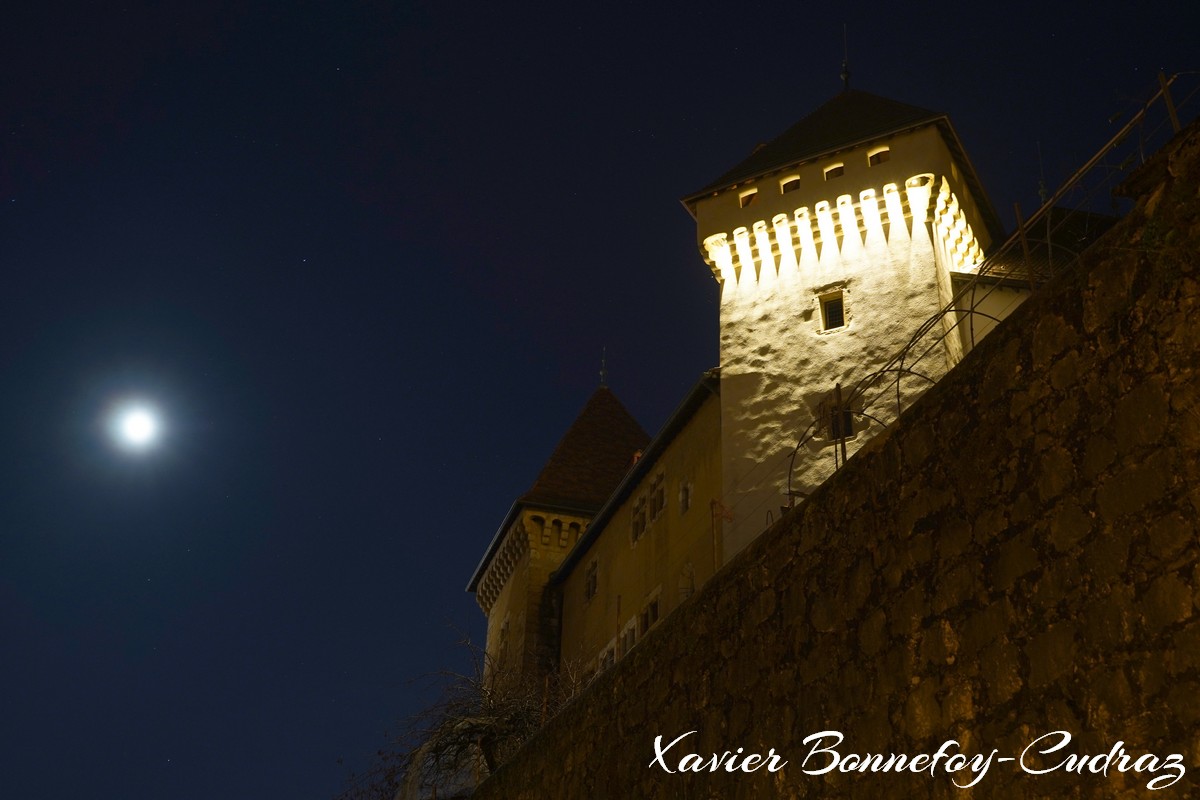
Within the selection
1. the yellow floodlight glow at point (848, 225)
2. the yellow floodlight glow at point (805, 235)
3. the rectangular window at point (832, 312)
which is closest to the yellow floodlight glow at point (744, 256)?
the yellow floodlight glow at point (805, 235)

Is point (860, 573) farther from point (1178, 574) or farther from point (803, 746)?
point (1178, 574)

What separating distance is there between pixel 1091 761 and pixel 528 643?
2814 centimetres

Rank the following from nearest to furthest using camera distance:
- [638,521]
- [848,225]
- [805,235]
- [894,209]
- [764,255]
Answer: [894,209], [848,225], [805,235], [764,255], [638,521]

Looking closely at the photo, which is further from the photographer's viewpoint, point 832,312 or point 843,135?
point 843,135

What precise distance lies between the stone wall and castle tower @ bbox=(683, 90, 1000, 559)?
520 inches

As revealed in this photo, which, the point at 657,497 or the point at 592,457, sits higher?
the point at 592,457

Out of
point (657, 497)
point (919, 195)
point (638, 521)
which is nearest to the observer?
point (919, 195)

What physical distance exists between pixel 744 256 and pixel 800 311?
76.4 inches

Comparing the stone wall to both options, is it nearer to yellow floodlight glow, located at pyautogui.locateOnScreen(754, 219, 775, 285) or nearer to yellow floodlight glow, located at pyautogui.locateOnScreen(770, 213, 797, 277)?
yellow floodlight glow, located at pyautogui.locateOnScreen(770, 213, 797, 277)

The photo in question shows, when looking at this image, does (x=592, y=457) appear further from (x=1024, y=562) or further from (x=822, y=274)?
(x=1024, y=562)

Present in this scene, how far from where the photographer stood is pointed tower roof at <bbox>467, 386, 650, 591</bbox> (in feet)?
115

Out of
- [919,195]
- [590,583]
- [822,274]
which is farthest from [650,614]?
[919,195]

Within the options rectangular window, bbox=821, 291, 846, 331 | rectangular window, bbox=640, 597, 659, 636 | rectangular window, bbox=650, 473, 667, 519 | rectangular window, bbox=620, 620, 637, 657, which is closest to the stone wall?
rectangular window, bbox=821, 291, 846, 331

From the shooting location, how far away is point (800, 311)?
2311 centimetres
